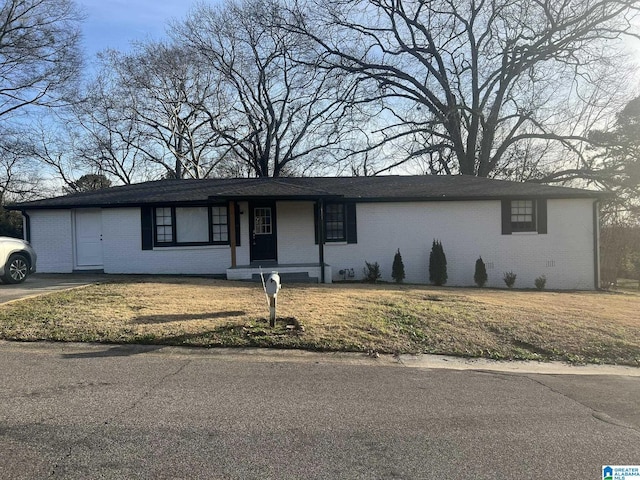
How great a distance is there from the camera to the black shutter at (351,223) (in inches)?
610

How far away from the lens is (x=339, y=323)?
7227 mm

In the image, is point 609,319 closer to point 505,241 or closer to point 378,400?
point 378,400

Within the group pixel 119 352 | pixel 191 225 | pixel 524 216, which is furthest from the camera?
pixel 524 216

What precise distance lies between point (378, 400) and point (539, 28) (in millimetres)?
28136

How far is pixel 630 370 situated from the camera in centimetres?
589

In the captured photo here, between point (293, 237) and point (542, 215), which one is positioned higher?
point (542, 215)

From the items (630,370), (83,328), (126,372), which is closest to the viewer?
(126,372)

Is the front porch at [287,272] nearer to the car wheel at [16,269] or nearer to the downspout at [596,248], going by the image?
the car wheel at [16,269]

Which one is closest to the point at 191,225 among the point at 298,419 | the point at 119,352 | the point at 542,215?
the point at 119,352

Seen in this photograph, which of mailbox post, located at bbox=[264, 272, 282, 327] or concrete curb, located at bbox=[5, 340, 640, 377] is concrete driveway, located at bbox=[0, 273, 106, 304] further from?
mailbox post, located at bbox=[264, 272, 282, 327]

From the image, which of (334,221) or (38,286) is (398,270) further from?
(38,286)

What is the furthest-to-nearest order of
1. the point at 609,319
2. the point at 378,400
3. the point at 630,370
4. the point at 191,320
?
1. the point at 609,319
2. the point at 191,320
3. the point at 630,370
4. the point at 378,400

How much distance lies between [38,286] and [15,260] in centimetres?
102

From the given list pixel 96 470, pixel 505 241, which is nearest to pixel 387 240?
pixel 505 241
